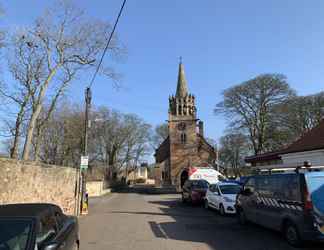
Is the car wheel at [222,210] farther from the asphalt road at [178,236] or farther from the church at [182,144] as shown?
the church at [182,144]

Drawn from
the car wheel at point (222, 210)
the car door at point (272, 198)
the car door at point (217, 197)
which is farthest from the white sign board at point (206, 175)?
the car door at point (272, 198)

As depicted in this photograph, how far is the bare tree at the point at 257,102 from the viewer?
3612cm

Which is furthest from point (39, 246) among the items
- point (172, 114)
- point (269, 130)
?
point (172, 114)

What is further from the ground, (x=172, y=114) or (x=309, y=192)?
(x=172, y=114)

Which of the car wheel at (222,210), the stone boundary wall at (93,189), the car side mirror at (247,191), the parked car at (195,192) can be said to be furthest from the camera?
the stone boundary wall at (93,189)

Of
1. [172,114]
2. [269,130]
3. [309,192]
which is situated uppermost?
[172,114]

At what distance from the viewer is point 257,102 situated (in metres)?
37.1

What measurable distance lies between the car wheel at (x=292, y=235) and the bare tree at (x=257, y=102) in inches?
1183

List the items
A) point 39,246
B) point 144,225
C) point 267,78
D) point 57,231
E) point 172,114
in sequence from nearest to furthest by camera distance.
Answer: point 39,246 → point 57,231 → point 144,225 → point 267,78 → point 172,114

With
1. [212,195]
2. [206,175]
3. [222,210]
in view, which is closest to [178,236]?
[222,210]

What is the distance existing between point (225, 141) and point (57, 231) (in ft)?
155

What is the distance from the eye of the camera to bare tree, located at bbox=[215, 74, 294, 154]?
36.1 metres

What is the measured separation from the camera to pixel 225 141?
5050 centimetres

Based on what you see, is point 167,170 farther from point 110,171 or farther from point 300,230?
point 300,230
